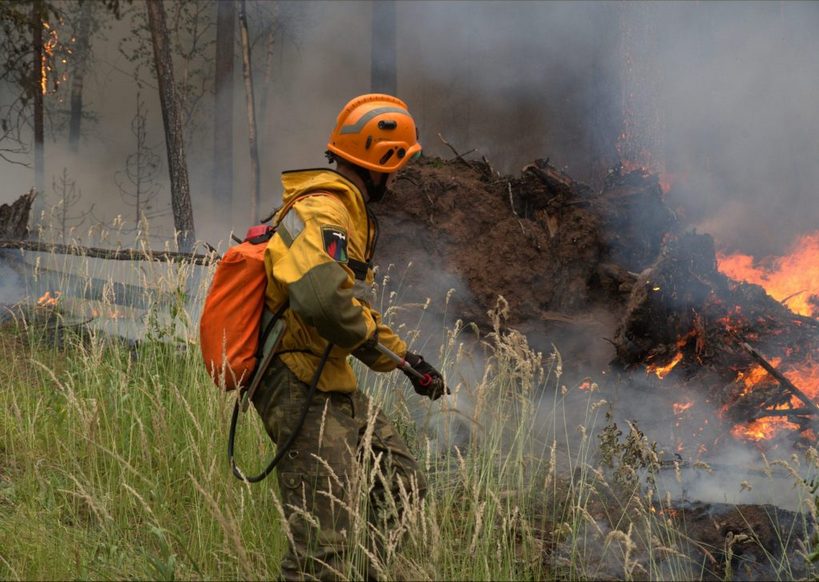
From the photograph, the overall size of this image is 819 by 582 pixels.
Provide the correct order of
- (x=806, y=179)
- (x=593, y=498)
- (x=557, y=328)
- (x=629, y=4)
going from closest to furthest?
(x=593, y=498)
(x=557, y=328)
(x=806, y=179)
(x=629, y=4)

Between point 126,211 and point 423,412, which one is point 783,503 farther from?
point 126,211

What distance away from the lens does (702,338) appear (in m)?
5.91

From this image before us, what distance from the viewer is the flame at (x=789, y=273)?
6.48m

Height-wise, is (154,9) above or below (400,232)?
above

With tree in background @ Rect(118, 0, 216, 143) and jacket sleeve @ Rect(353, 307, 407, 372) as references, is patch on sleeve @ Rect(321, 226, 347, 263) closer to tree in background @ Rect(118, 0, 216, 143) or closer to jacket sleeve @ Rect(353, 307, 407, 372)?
jacket sleeve @ Rect(353, 307, 407, 372)

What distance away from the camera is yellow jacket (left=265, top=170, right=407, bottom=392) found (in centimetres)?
305

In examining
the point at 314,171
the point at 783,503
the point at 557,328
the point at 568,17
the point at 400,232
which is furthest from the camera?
the point at 568,17

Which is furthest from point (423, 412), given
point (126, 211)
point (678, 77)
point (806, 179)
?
point (126, 211)

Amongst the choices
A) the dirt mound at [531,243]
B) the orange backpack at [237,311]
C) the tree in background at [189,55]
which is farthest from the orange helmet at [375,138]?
the tree in background at [189,55]

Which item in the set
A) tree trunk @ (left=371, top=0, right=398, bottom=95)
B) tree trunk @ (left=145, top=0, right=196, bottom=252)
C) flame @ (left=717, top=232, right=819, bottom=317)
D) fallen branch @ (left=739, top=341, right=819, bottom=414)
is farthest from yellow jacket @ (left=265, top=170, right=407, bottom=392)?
tree trunk @ (left=371, top=0, right=398, bottom=95)

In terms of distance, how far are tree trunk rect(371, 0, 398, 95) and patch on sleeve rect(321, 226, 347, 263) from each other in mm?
11455

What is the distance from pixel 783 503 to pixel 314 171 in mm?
3146

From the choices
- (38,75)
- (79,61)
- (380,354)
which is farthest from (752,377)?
(79,61)

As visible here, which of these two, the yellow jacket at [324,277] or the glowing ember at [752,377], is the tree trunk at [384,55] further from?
the yellow jacket at [324,277]
